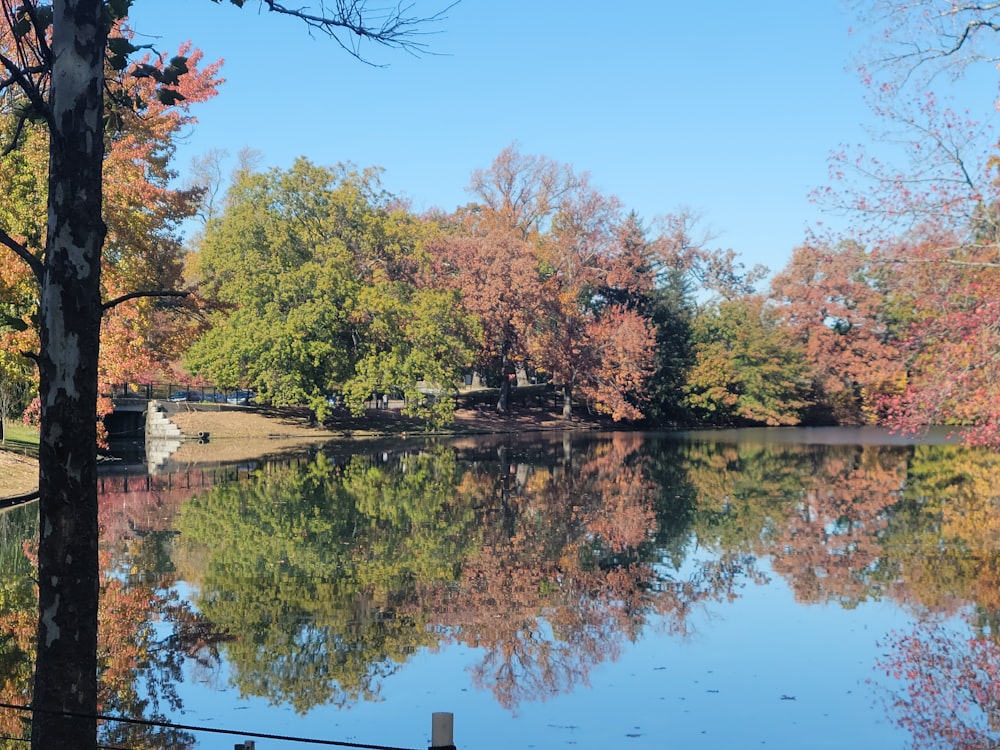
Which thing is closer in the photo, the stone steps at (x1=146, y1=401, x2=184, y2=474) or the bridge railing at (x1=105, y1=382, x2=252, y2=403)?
the stone steps at (x1=146, y1=401, x2=184, y2=474)

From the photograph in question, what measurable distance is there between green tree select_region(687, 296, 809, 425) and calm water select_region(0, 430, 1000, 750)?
4058 cm

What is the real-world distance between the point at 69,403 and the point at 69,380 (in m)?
0.14

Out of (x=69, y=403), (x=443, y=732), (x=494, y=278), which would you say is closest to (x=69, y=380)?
(x=69, y=403)

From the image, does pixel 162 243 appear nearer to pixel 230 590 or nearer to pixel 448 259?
pixel 230 590

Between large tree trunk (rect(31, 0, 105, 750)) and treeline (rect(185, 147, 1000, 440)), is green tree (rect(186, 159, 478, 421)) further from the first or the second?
large tree trunk (rect(31, 0, 105, 750))

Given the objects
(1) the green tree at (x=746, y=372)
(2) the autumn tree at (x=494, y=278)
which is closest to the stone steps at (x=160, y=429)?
(2) the autumn tree at (x=494, y=278)

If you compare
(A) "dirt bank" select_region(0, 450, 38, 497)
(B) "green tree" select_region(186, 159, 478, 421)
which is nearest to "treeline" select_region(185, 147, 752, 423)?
(B) "green tree" select_region(186, 159, 478, 421)

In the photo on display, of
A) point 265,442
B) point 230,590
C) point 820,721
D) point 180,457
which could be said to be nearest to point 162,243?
point 180,457

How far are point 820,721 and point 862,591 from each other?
234 inches

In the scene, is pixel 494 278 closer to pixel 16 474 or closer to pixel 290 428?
pixel 290 428

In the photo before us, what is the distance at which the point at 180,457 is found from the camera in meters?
37.1

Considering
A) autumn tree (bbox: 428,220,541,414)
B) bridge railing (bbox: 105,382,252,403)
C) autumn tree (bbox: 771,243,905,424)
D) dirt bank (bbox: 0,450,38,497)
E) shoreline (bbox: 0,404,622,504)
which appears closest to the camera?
dirt bank (bbox: 0,450,38,497)

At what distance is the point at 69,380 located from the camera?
19.8 feet

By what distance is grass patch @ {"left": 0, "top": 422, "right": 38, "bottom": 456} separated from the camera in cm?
2822
